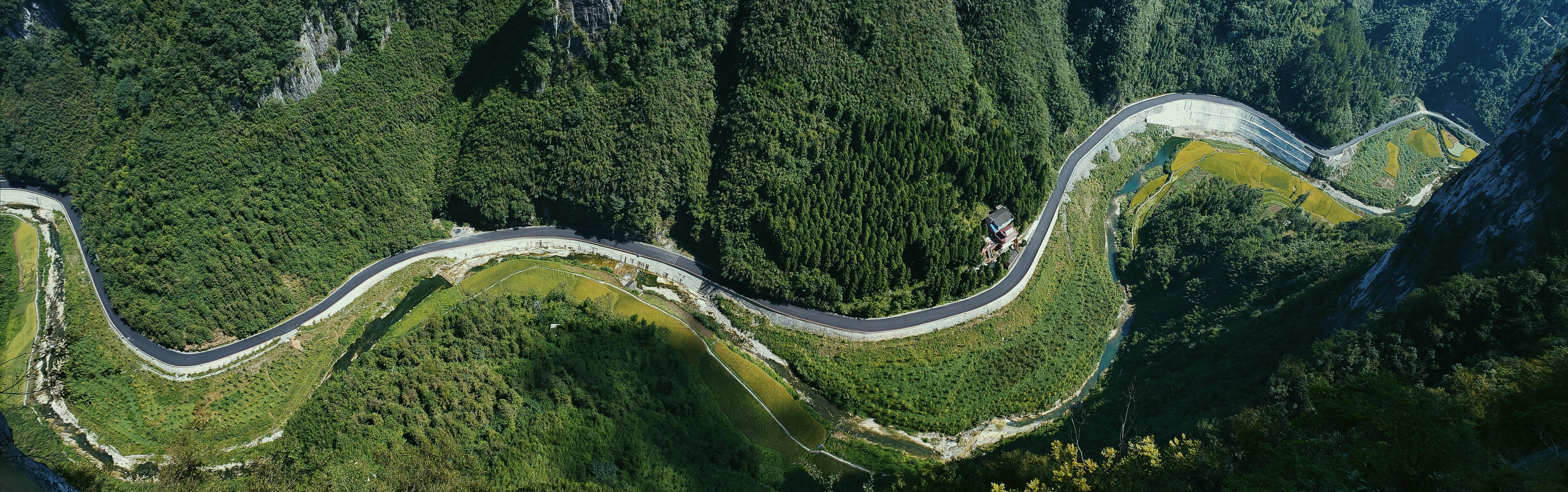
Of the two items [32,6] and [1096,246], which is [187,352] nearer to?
[32,6]

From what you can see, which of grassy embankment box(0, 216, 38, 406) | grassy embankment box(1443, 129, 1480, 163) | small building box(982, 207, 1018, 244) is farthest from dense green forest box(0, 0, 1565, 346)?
grassy embankment box(1443, 129, 1480, 163)

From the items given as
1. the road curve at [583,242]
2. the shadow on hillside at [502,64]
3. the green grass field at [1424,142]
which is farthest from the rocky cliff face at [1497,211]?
the shadow on hillside at [502,64]

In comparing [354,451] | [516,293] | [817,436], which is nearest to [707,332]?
[817,436]

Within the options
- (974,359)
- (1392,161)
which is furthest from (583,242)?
(1392,161)

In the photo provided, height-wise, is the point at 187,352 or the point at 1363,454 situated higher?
the point at 1363,454

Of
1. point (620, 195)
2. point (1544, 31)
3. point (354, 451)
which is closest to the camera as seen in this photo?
point (354, 451)

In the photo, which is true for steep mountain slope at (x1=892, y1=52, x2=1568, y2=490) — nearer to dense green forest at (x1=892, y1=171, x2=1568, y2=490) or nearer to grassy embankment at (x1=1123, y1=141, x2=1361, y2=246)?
dense green forest at (x1=892, y1=171, x2=1568, y2=490)
